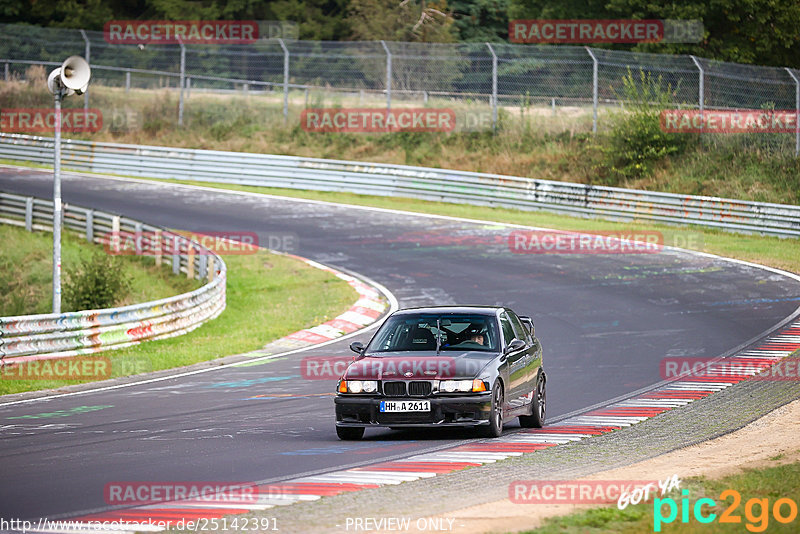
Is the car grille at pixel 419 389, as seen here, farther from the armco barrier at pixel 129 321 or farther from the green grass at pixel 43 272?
the green grass at pixel 43 272

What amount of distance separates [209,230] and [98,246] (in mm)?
3228

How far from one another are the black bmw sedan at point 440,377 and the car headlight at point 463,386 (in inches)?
0.4

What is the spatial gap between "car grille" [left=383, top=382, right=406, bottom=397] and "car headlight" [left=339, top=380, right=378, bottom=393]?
0.11 m

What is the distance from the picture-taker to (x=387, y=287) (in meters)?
25.8

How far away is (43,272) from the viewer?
30578 mm

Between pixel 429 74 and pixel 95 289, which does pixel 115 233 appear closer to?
pixel 95 289

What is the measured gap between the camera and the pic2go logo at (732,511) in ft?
23.8

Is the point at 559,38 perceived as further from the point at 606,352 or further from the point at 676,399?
the point at 676,399

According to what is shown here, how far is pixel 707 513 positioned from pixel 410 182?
32009mm

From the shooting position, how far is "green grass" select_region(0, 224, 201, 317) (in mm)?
27927

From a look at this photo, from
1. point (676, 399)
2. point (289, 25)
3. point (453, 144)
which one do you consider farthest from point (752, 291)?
point (289, 25)

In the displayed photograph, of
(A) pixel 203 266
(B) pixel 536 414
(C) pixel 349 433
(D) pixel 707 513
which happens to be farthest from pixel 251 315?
(D) pixel 707 513

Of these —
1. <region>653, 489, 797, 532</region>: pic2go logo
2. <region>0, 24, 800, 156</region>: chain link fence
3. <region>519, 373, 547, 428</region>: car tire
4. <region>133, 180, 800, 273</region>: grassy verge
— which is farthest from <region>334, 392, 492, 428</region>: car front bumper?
<region>0, 24, 800, 156</region>: chain link fence

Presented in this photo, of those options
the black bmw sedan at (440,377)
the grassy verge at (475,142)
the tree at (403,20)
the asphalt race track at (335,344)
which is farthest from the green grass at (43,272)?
the tree at (403,20)
